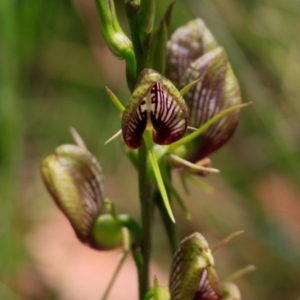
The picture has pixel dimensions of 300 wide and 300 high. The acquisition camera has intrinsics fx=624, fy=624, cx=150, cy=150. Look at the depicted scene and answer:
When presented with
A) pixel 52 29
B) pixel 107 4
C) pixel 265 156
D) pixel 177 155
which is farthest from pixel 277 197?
pixel 107 4

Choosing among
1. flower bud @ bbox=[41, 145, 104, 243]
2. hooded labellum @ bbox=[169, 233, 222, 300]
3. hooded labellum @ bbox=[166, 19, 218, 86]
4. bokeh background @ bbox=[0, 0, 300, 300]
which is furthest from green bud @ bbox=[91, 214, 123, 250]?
bokeh background @ bbox=[0, 0, 300, 300]

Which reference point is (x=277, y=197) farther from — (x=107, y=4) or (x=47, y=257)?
(x=107, y=4)

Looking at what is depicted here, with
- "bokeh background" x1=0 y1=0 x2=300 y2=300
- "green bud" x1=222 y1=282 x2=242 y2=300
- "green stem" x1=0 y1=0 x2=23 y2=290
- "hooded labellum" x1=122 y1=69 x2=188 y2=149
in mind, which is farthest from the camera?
"bokeh background" x1=0 y1=0 x2=300 y2=300

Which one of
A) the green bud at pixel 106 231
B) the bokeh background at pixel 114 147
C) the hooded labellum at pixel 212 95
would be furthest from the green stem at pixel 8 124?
the hooded labellum at pixel 212 95

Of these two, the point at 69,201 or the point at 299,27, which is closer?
the point at 69,201

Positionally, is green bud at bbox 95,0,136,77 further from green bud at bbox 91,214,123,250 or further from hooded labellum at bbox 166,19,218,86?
green bud at bbox 91,214,123,250
